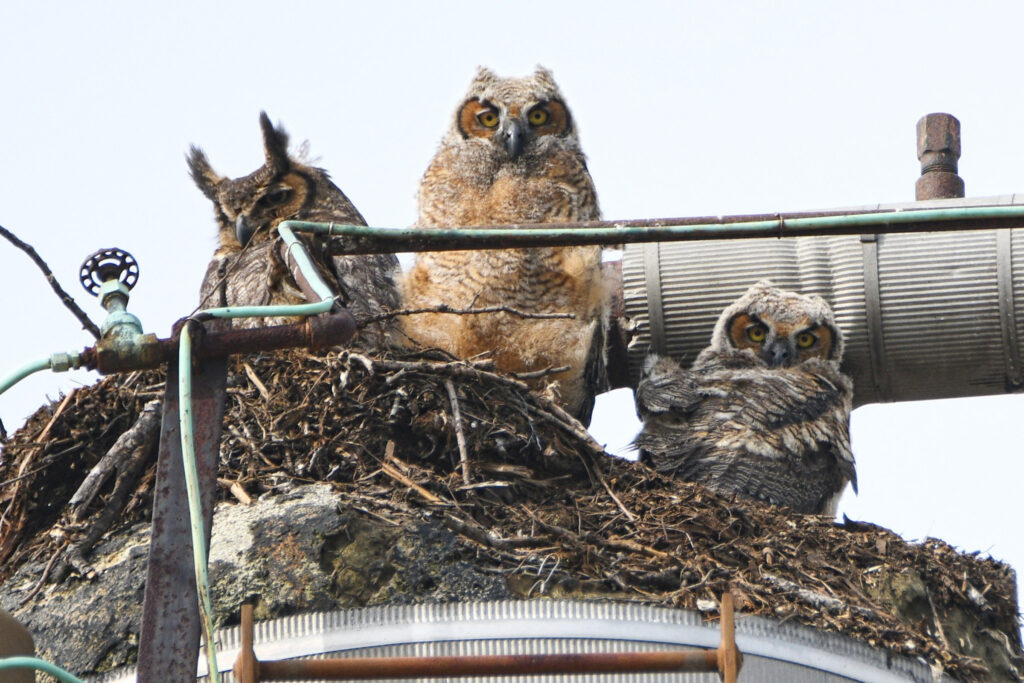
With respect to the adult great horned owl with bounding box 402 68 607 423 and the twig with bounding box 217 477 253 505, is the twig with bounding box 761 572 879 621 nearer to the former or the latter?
the twig with bounding box 217 477 253 505

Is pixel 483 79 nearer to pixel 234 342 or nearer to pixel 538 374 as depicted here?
pixel 538 374

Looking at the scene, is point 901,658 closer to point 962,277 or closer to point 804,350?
point 962,277

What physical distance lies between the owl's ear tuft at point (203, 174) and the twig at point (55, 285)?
10.6 ft

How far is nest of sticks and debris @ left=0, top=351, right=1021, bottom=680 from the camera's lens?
4.10m

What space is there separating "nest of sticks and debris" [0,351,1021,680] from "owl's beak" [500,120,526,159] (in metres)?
1.37

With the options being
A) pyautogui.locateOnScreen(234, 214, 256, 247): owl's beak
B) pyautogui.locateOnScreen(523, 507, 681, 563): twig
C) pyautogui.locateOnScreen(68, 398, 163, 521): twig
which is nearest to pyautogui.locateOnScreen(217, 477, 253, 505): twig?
pyautogui.locateOnScreen(68, 398, 163, 521): twig

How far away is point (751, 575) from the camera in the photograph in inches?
165

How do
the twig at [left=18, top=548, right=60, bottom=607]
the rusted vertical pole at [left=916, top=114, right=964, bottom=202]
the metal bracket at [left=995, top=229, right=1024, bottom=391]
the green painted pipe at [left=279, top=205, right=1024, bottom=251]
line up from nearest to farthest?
the green painted pipe at [left=279, top=205, right=1024, bottom=251] < the twig at [left=18, top=548, right=60, bottom=607] < the metal bracket at [left=995, top=229, right=1024, bottom=391] < the rusted vertical pole at [left=916, top=114, right=964, bottom=202]

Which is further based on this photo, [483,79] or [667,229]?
[483,79]

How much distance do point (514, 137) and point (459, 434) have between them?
5.90ft

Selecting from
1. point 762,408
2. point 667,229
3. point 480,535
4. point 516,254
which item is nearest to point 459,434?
point 480,535

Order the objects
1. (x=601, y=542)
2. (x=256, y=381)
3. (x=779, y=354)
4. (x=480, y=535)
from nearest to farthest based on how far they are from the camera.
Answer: (x=480, y=535)
(x=601, y=542)
(x=256, y=381)
(x=779, y=354)

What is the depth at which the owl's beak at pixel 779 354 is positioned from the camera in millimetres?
6508

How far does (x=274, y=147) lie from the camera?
6.15 meters
